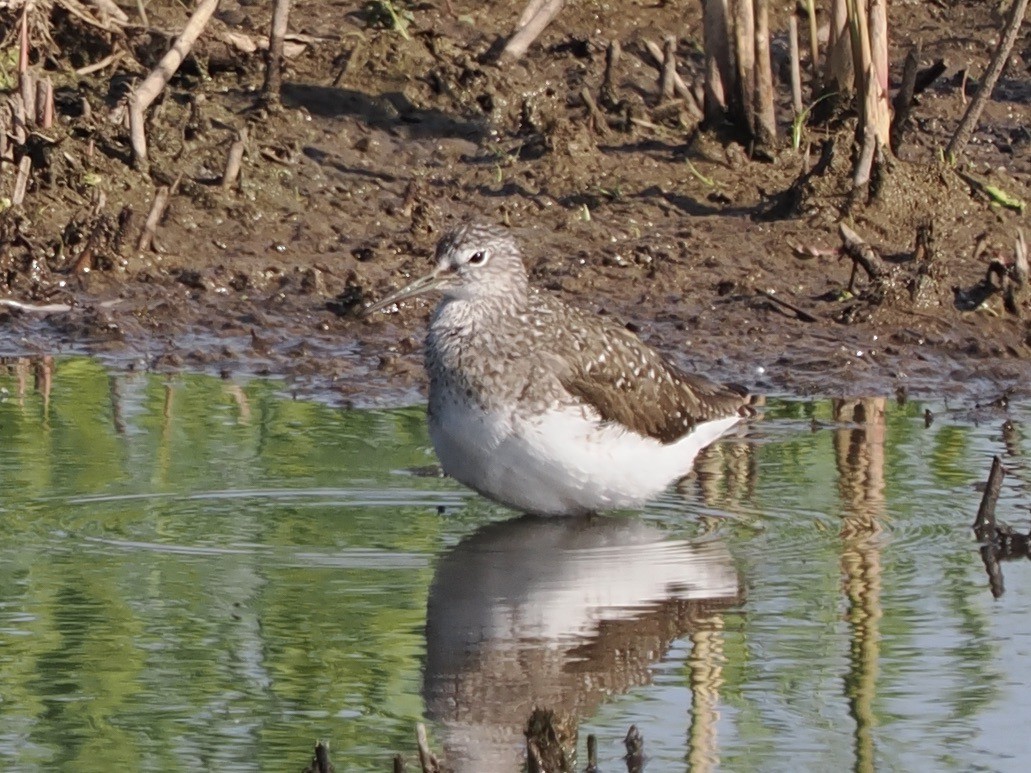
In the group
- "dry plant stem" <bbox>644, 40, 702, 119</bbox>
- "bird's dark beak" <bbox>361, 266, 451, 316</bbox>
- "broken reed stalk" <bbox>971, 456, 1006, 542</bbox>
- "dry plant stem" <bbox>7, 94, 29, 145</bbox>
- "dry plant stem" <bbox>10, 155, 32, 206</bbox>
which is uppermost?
"dry plant stem" <bbox>644, 40, 702, 119</bbox>

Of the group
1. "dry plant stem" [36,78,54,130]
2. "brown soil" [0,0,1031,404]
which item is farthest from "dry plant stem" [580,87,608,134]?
"dry plant stem" [36,78,54,130]

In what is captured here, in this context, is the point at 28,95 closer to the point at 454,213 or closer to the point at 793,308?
the point at 454,213

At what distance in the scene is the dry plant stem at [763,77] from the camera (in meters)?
12.0

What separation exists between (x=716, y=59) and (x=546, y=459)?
5.12m

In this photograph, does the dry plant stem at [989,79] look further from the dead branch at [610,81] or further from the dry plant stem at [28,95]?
the dry plant stem at [28,95]

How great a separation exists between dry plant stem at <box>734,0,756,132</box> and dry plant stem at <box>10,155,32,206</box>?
401 cm

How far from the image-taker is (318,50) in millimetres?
12898

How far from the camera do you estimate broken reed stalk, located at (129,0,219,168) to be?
38.1ft

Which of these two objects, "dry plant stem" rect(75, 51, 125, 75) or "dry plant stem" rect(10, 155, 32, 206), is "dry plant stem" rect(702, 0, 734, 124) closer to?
"dry plant stem" rect(75, 51, 125, 75)

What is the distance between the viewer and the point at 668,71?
1260 centimetres

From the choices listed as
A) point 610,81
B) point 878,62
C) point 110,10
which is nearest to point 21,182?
point 110,10

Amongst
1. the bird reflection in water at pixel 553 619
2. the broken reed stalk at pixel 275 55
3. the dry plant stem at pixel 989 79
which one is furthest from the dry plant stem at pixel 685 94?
the bird reflection in water at pixel 553 619

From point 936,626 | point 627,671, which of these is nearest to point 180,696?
point 627,671

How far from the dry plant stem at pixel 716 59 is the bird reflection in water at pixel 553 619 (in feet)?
15.4
